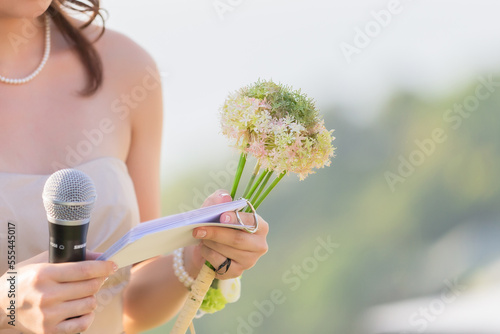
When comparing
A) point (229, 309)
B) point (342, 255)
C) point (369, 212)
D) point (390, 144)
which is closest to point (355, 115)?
point (390, 144)

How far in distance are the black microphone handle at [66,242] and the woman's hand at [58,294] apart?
0.06 ft

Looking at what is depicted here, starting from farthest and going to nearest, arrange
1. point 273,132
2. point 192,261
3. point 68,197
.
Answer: point 192,261
point 273,132
point 68,197

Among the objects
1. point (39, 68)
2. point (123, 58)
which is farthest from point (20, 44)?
point (123, 58)

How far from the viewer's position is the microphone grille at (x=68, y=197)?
3.01 feet

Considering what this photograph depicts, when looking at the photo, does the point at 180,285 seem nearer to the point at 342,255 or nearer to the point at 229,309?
the point at 342,255

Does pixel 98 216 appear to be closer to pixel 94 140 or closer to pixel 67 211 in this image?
pixel 94 140

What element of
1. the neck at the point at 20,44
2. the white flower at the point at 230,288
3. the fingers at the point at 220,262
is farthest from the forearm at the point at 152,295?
the neck at the point at 20,44

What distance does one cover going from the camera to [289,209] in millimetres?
9688

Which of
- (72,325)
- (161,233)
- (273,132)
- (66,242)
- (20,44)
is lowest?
(72,325)

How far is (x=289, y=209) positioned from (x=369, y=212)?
1.44m

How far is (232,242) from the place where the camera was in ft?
3.77

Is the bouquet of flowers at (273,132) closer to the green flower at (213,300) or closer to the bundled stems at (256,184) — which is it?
the bundled stems at (256,184)

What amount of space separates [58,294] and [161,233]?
0.68 ft

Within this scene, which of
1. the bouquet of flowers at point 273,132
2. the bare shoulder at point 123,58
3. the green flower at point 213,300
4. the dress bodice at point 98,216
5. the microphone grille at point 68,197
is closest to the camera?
the microphone grille at point 68,197
